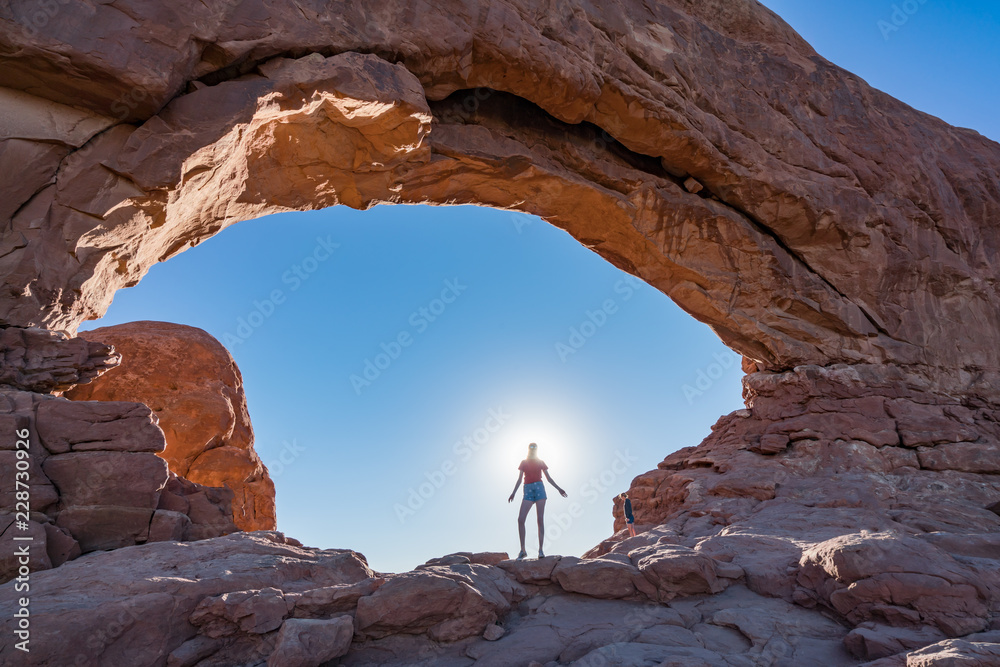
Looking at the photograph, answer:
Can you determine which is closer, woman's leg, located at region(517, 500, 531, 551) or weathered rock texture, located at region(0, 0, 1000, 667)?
weathered rock texture, located at region(0, 0, 1000, 667)

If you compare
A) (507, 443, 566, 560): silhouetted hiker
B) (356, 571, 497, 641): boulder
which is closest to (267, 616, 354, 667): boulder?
(356, 571, 497, 641): boulder

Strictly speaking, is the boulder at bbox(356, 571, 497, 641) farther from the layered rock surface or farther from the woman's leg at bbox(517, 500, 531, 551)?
the woman's leg at bbox(517, 500, 531, 551)

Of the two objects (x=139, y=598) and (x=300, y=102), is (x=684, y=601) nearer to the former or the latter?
(x=139, y=598)

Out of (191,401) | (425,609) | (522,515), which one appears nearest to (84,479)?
(425,609)

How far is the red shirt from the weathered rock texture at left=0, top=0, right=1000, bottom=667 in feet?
5.84

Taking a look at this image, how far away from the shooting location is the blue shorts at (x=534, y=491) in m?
9.56

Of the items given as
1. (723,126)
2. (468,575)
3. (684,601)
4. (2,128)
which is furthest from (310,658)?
(723,126)

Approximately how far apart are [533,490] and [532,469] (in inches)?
15.4

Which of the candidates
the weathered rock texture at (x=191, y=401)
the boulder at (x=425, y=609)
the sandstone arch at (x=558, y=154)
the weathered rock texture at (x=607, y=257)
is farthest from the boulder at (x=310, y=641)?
the weathered rock texture at (x=191, y=401)

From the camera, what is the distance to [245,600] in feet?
16.7

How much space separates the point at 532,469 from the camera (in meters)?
9.89

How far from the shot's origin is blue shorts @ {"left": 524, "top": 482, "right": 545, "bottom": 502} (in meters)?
9.56

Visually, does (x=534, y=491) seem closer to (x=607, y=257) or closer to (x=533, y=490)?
(x=533, y=490)

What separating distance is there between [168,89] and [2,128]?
2042mm
